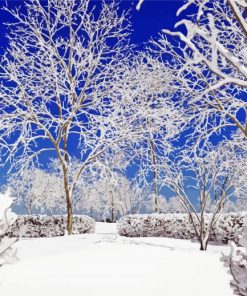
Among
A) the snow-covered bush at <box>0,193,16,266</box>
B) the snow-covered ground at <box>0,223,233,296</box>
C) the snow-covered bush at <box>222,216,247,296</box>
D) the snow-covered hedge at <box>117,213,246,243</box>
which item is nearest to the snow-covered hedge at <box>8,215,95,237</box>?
the snow-covered hedge at <box>117,213,246,243</box>

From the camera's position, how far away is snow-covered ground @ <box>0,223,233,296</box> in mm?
7023

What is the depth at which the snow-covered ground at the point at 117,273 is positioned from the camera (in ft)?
23.0

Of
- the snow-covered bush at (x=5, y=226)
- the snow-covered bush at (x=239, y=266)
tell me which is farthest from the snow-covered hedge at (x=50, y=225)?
the snow-covered bush at (x=5, y=226)

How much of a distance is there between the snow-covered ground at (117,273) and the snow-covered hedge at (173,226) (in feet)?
17.0

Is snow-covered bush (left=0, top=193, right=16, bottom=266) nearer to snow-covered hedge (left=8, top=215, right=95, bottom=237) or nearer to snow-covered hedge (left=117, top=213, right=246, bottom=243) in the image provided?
snow-covered hedge (left=117, top=213, right=246, bottom=243)

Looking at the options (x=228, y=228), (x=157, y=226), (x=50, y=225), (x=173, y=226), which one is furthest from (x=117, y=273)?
(x=50, y=225)

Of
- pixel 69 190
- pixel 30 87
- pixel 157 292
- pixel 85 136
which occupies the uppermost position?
pixel 30 87

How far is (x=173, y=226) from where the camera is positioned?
1712cm

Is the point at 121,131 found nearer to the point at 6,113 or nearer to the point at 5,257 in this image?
the point at 6,113

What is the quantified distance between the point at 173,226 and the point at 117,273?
9303 mm

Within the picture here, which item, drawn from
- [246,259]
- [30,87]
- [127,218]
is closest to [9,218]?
[246,259]

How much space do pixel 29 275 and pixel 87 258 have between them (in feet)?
5.22

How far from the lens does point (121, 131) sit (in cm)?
1475

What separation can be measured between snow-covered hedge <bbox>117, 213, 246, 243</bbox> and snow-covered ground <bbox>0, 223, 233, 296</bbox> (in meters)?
5.18
